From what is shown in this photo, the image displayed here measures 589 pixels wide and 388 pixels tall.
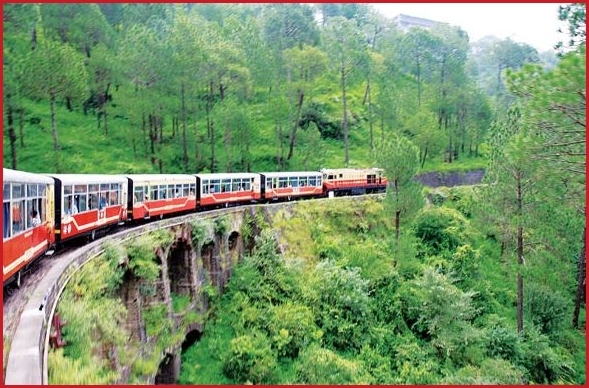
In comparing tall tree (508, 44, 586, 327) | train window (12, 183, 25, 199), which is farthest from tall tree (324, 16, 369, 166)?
train window (12, 183, 25, 199)

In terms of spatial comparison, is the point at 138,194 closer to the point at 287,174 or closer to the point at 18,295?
the point at 18,295

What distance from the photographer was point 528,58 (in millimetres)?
71875

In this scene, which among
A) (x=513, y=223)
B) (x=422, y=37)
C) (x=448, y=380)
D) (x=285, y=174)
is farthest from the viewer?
(x=422, y=37)

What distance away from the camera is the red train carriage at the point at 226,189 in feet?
81.5

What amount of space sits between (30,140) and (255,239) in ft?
59.3

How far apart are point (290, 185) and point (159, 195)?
1080 cm

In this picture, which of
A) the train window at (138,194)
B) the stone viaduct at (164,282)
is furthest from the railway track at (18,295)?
the train window at (138,194)

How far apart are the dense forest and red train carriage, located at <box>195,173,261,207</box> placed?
3.07 meters

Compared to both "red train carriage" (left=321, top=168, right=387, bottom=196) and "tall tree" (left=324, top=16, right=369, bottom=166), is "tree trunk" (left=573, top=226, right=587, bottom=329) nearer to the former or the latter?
"red train carriage" (left=321, top=168, right=387, bottom=196)

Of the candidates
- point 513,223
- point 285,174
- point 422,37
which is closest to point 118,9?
point 285,174

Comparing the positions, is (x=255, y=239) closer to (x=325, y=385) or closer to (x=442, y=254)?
(x=325, y=385)

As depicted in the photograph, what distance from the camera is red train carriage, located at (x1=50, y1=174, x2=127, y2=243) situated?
14.3 metres

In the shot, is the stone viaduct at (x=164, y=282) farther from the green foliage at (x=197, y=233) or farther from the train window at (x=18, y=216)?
the train window at (x=18, y=216)

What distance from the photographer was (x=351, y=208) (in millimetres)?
30094
